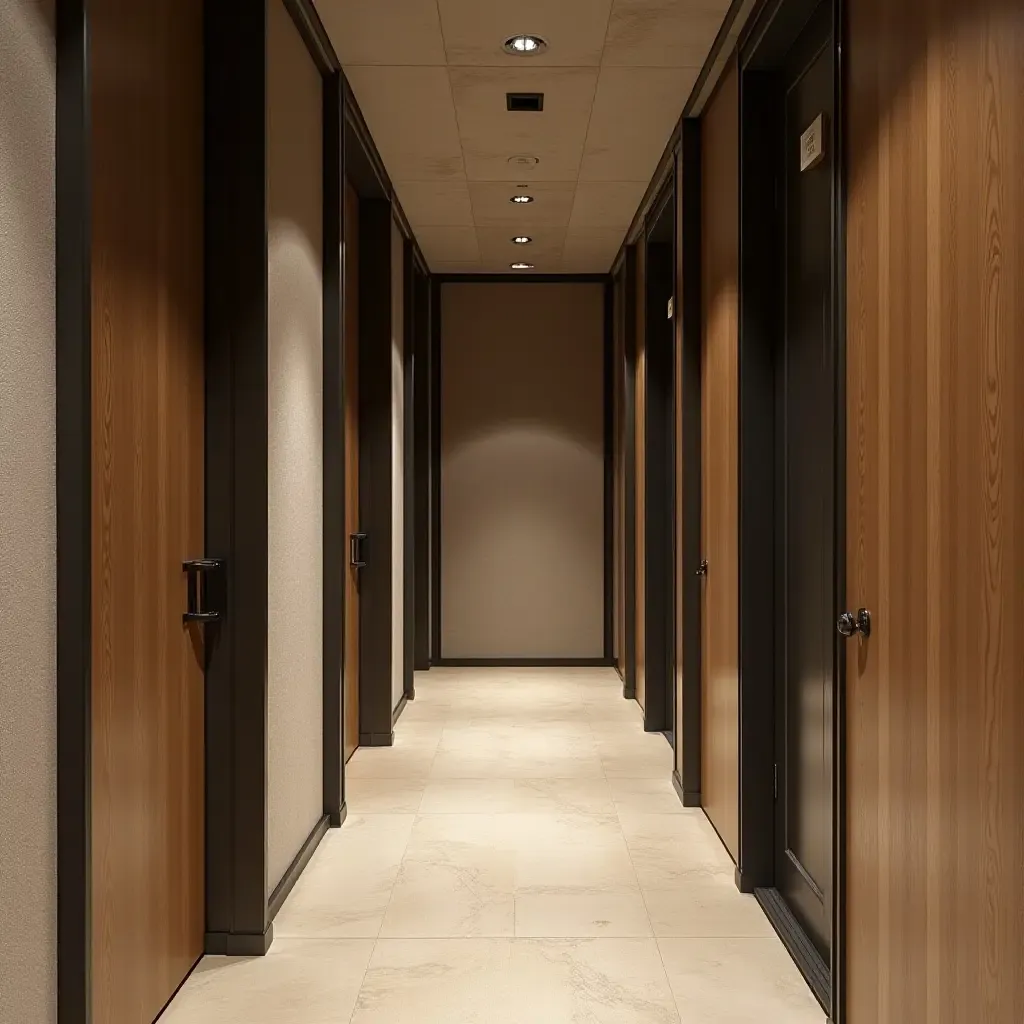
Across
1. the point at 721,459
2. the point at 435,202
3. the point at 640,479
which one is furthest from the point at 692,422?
the point at 435,202

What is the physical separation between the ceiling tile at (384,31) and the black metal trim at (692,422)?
108cm

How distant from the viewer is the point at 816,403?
293 centimetres

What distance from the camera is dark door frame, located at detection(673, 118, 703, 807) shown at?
13.5ft

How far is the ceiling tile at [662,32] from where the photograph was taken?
3248 mm

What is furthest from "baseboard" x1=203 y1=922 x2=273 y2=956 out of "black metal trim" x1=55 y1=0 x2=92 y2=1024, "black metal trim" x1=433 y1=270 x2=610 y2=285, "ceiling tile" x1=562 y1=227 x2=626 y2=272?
"black metal trim" x1=433 y1=270 x2=610 y2=285

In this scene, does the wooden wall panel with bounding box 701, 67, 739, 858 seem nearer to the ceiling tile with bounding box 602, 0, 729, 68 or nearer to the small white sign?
the ceiling tile with bounding box 602, 0, 729, 68

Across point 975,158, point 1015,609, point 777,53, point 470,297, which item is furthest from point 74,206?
point 470,297

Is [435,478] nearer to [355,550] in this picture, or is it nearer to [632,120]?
[355,550]

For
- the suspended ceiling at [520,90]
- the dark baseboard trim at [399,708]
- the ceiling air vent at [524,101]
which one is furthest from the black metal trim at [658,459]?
the ceiling air vent at [524,101]

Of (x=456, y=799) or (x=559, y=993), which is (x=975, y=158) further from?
(x=456, y=799)

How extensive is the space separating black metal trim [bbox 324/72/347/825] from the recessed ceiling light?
63cm

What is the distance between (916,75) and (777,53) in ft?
4.61

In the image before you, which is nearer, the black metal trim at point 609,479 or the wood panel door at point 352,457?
the wood panel door at point 352,457

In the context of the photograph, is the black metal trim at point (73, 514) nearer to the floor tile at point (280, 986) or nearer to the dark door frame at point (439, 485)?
the floor tile at point (280, 986)
